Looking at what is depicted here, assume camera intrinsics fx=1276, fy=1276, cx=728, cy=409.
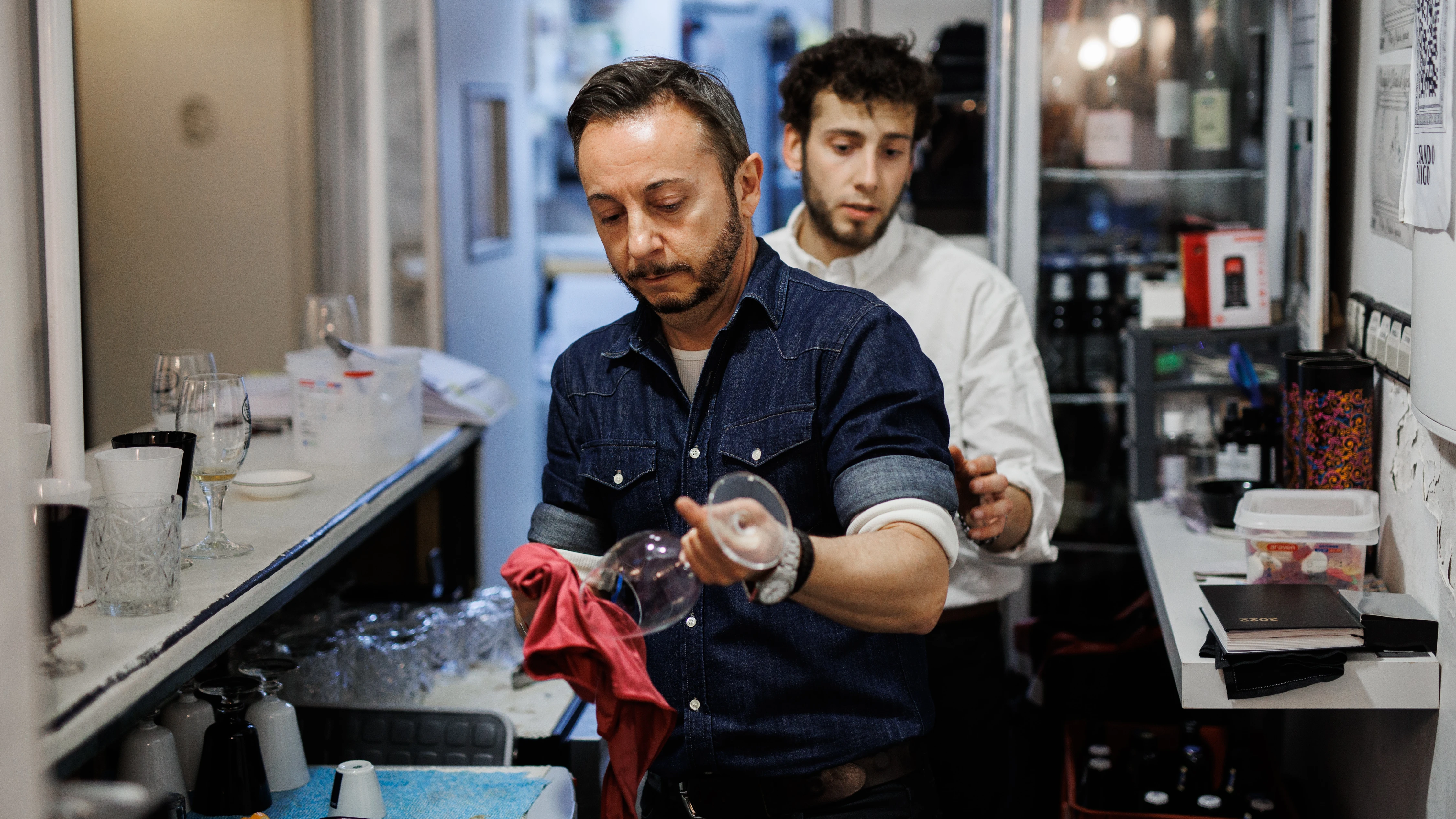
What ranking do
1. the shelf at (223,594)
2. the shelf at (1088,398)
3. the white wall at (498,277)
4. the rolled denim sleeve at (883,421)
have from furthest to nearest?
the white wall at (498,277), the shelf at (1088,398), the rolled denim sleeve at (883,421), the shelf at (223,594)

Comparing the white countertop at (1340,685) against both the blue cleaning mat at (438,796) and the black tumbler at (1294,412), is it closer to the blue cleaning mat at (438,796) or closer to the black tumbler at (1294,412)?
the black tumbler at (1294,412)

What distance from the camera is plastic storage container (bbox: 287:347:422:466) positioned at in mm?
2619

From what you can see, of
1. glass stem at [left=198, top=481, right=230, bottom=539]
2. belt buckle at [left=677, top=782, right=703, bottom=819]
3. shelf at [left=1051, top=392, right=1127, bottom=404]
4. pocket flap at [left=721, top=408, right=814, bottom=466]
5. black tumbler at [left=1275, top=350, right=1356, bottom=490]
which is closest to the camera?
pocket flap at [left=721, top=408, right=814, bottom=466]

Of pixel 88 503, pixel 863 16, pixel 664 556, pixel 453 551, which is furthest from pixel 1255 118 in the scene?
pixel 88 503

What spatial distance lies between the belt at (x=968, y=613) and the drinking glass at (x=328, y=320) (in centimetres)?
150

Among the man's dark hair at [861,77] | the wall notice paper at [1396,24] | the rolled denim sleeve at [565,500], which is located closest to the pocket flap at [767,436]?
the rolled denim sleeve at [565,500]

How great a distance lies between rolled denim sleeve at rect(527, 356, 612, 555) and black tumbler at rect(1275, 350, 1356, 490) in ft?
4.76

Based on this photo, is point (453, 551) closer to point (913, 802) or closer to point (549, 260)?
point (913, 802)

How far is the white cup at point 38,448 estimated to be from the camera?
1461 millimetres

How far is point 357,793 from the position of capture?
5.62ft

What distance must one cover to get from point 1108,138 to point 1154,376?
78cm

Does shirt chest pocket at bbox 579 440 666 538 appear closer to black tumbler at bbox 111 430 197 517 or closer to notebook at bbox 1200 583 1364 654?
black tumbler at bbox 111 430 197 517

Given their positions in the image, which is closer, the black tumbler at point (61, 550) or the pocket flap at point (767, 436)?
the black tumbler at point (61, 550)

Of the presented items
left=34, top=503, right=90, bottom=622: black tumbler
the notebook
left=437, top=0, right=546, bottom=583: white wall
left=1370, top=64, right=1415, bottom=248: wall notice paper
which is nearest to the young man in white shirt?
the notebook
